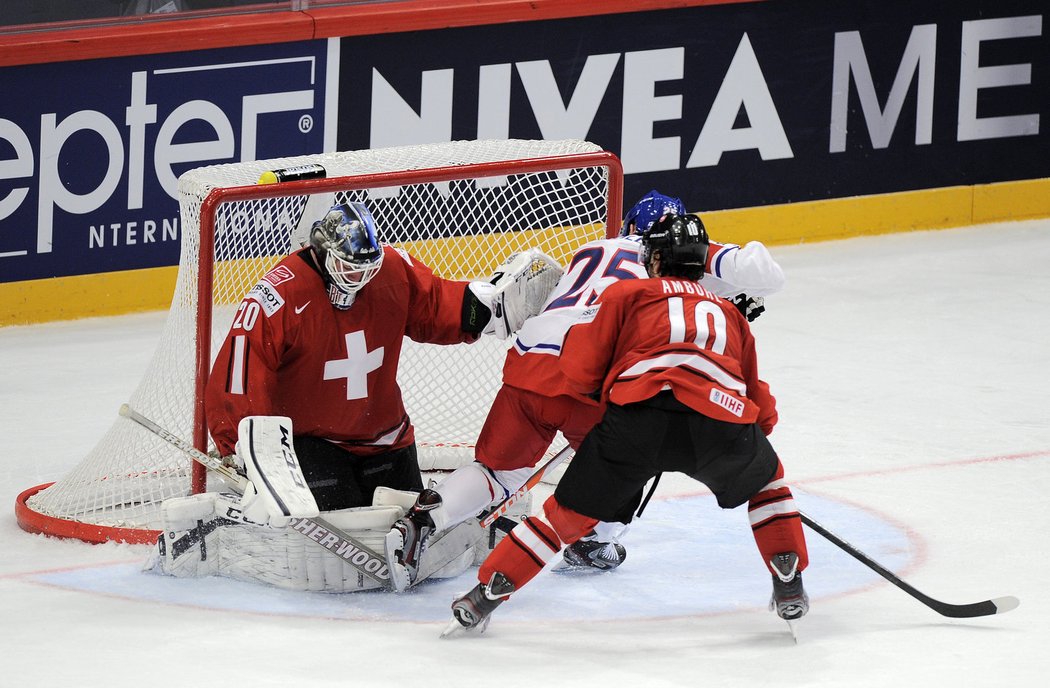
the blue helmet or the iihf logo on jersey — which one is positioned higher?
the blue helmet

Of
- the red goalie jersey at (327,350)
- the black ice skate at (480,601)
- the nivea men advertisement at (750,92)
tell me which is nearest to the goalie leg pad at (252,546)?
the red goalie jersey at (327,350)

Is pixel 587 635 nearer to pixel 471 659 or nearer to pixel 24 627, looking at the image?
pixel 471 659

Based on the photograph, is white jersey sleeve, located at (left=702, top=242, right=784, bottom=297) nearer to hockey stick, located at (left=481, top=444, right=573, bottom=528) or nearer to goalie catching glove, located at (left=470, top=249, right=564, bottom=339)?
goalie catching glove, located at (left=470, top=249, right=564, bottom=339)

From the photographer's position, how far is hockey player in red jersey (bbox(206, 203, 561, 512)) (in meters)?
4.05

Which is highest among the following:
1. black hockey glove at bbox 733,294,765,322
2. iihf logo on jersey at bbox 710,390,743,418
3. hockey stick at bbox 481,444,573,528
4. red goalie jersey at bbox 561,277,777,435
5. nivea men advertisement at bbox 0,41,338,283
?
nivea men advertisement at bbox 0,41,338,283

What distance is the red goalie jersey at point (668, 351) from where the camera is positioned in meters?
3.69

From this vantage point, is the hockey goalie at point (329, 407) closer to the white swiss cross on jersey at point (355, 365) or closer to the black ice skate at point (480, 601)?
the white swiss cross on jersey at point (355, 365)

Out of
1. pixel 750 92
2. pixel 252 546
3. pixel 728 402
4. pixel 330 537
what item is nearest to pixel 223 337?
pixel 252 546

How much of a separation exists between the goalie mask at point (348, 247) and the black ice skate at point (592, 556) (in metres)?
0.80

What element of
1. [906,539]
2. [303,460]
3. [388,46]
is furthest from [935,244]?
[303,460]

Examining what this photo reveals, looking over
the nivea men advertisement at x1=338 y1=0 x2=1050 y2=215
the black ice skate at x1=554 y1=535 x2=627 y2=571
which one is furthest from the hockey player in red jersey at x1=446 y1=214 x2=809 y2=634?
the nivea men advertisement at x1=338 y1=0 x2=1050 y2=215

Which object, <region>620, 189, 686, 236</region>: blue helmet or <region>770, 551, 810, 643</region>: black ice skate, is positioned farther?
<region>620, 189, 686, 236</region>: blue helmet

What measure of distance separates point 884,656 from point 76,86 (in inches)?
145

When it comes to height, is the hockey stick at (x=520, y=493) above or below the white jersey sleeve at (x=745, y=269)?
below
